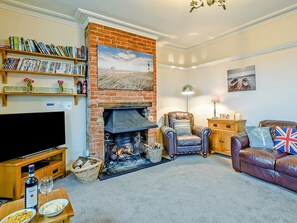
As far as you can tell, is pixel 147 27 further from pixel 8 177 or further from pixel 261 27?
pixel 8 177

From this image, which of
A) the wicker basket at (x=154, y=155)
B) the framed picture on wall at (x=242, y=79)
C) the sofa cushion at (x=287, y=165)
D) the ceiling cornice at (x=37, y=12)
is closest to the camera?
the sofa cushion at (x=287, y=165)

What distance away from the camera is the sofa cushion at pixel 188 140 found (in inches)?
146

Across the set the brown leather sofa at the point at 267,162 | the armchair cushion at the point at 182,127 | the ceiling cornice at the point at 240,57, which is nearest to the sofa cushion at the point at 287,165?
the brown leather sofa at the point at 267,162

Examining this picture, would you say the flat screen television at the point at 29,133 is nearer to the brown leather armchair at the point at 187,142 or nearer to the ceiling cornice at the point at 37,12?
the ceiling cornice at the point at 37,12

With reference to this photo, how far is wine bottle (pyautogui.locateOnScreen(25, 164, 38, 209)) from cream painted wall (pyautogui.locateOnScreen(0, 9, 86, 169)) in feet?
6.72

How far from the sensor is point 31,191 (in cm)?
122

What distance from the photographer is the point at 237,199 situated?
214cm

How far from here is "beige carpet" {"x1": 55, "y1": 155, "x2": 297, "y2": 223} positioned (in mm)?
1832

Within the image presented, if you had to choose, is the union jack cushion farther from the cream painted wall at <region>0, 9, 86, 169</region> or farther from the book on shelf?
the book on shelf

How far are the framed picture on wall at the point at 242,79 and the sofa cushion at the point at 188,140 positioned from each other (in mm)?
1471

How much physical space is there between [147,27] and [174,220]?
3.47m

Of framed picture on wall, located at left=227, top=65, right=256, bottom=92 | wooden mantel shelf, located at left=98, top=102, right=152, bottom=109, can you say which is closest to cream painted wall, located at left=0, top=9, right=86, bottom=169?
wooden mantel shelf, located at left=98, top=102, right=152, bottom=109

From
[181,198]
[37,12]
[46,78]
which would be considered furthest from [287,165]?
[37,12]

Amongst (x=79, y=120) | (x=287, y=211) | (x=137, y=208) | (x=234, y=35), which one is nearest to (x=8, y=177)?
(x=79, y=120)
